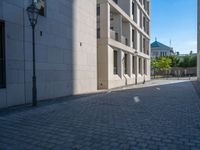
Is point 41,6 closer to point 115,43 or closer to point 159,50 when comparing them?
point 115,43

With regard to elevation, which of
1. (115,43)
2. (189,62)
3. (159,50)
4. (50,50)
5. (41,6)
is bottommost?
(50,50)

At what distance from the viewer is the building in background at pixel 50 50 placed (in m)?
9.99

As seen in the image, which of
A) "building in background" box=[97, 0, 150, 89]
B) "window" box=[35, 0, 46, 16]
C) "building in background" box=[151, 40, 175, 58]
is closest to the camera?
"window" box=[35, 0, 46, 16]

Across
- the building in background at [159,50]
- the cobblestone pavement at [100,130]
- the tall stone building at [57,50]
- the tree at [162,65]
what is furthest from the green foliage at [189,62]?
the cobblestone pavement at [100,130]

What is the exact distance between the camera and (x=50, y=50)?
12.9 meters

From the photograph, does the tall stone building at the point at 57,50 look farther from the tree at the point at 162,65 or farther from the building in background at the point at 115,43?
the tree at the point at 162,65

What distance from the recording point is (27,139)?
5.39 metres

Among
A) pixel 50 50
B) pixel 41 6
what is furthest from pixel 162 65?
pixel 41 6

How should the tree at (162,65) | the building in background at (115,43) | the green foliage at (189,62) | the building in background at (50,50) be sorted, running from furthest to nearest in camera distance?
the green foliage at (189,62)
the tree at (162,65)
the building in background at (115,43)
the building in background at (50,50)

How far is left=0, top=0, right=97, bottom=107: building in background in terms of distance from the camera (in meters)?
9.99

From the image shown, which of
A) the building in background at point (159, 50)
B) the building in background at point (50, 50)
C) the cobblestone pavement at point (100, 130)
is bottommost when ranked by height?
the cobblestone pavement at point (100, 130)

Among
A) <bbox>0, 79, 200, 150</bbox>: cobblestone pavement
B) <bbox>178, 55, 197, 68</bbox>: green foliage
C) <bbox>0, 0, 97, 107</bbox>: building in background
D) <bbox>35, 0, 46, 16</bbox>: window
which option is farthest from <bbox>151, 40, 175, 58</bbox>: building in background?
<bbox>0, 79, 200, 150</bbox>: cobblestone pavement

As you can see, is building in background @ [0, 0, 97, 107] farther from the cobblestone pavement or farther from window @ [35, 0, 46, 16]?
the cobblestone pavement

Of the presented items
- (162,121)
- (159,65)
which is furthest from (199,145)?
(159,65)
